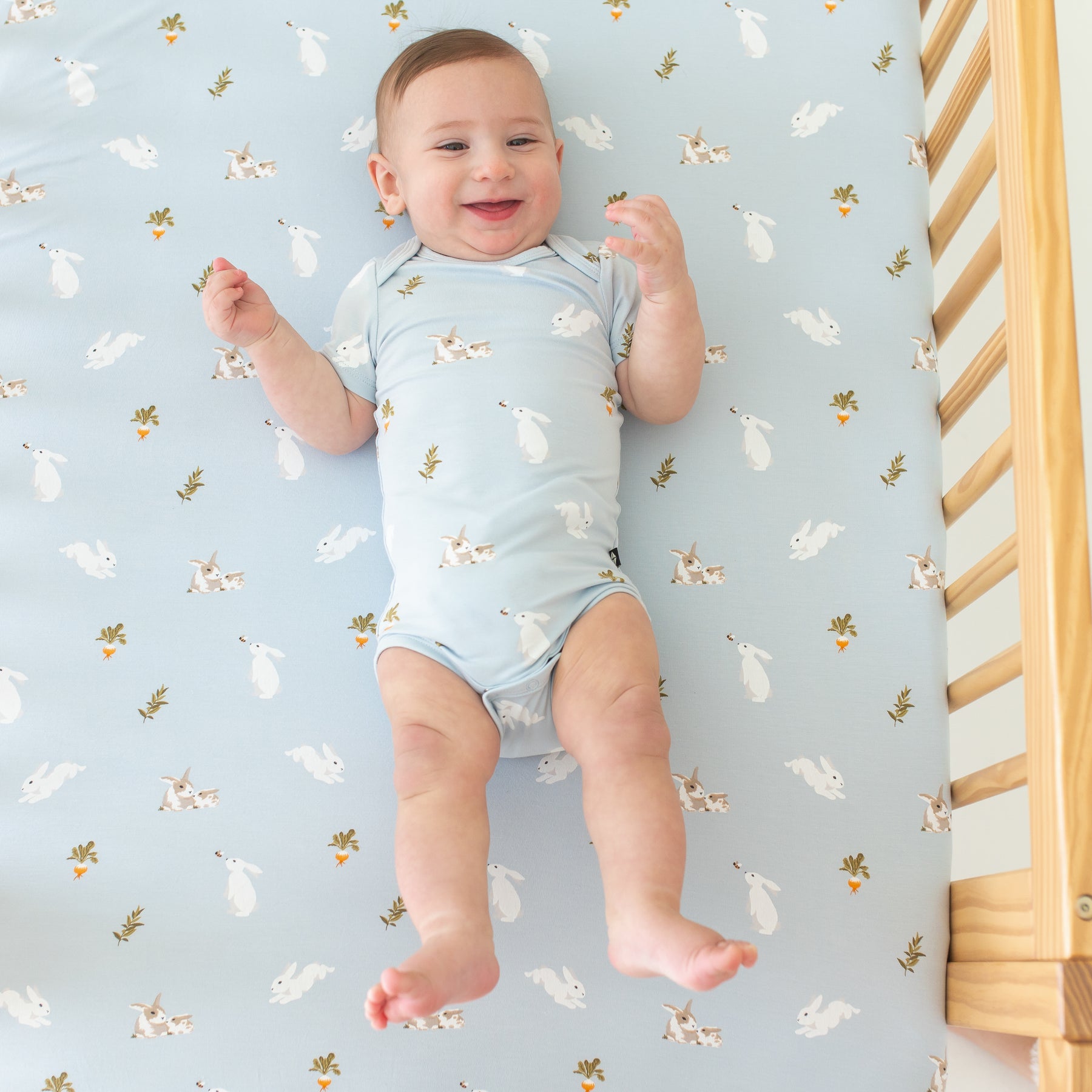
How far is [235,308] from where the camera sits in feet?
3.62


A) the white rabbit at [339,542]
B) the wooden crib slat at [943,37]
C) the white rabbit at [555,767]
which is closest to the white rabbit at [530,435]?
the white rabbit at [339,542]

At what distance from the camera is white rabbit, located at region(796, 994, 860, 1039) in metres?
1.05

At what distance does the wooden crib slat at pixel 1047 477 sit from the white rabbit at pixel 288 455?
0.79 meters

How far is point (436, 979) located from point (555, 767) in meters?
0.34

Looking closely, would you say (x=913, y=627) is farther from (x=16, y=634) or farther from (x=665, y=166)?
(x=16, y=634)

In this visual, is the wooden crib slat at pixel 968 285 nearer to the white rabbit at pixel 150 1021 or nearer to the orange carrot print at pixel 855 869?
the orange carrot print at pixel 855 869

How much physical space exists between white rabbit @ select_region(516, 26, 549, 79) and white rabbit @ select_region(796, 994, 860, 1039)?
121 cm

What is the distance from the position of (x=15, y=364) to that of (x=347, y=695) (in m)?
0.59

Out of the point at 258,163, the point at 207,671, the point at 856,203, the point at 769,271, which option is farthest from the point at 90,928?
the point at 856,203

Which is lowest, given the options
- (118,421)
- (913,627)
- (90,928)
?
(90,928)

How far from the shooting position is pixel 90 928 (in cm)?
106

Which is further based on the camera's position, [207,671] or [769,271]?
[769,271]

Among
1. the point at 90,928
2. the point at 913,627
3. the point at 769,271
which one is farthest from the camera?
the point at 769,271

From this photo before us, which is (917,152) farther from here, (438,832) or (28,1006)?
(28,1006)
